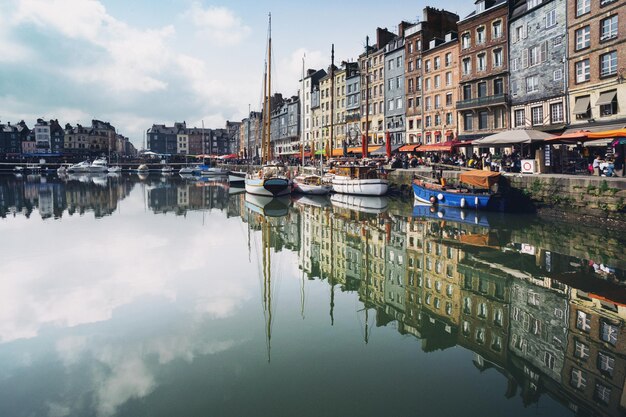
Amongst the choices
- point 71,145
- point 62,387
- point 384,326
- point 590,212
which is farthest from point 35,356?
point 71,145

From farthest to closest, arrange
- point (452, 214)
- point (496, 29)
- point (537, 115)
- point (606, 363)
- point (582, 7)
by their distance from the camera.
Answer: point (496, 29), point (537, 115), point (582, 7), point (452, 214), point (606, 363)

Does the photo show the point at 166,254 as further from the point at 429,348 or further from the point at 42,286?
the point at 429,348

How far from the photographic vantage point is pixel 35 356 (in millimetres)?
7820

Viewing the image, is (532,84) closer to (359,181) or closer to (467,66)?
(467,66)

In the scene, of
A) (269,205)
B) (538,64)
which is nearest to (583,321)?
(269,205)

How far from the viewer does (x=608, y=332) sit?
8.48m

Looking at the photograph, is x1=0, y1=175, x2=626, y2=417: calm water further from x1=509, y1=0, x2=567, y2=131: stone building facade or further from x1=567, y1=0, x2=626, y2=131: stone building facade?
x1=509, y1=0, x2=567, y2=131: stone building facade

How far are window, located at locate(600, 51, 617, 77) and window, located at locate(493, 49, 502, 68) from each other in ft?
36.4

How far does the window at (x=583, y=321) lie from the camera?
8797 mm

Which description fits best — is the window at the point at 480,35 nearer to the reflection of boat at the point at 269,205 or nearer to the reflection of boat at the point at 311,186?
the reflection of boat at the point at 311,186

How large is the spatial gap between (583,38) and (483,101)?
10154 mm

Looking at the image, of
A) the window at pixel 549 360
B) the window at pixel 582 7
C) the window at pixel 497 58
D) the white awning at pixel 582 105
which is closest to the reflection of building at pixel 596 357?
the window at pixel 549 360

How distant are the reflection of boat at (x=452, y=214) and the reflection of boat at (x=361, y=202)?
9.52 ft

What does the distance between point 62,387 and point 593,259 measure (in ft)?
52.2
